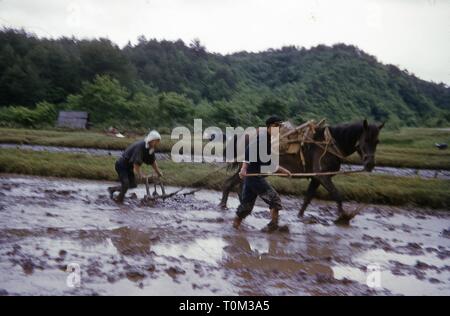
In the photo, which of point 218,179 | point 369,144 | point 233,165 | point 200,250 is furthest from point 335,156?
point 218,179

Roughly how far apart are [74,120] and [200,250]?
32.8m

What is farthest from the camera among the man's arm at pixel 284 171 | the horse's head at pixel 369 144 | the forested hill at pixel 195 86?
the forested hill at pixel 195 86

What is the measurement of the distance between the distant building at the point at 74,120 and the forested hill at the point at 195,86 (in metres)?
2.08

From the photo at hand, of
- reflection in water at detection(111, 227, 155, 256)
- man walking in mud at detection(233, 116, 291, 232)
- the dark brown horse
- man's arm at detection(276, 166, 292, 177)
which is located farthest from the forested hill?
reflection in water at detection(111, 227, 155, 256)

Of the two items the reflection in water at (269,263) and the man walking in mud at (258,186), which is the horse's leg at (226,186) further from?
the reflection in water at (269,263)

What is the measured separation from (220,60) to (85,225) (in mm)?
67103

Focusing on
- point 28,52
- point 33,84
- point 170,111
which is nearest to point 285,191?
point 170,111

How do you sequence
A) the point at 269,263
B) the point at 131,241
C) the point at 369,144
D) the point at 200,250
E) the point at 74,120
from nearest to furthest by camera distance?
the point at 269,263 < the point at 200,250 < the point at 131,241 < the point at 369,144 < the point at 74,120

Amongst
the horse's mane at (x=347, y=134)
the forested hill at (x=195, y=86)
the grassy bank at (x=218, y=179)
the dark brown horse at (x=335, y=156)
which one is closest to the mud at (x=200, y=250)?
the dark brown horse at (x=335, y=156)

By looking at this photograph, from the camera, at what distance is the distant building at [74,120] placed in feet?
123

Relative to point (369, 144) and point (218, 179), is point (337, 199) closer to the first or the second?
point (369, 144)

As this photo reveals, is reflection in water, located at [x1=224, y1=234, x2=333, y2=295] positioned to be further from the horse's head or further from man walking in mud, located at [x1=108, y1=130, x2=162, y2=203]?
man walking in mud, located at [x1=108, y1=130, x2=162, y2=203]

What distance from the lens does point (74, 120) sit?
1484 inches

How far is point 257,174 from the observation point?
8375 mm
